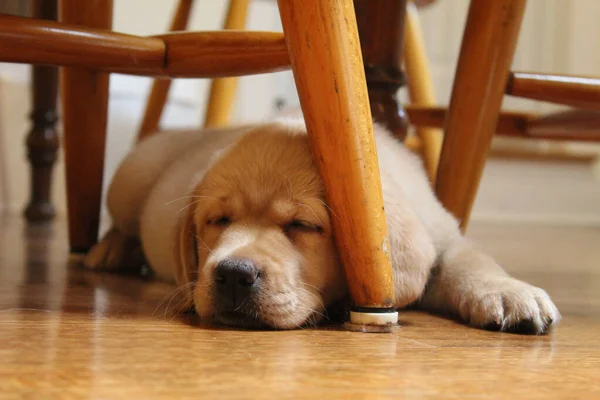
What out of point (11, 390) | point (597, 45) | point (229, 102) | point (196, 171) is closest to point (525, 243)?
point (229, 102)

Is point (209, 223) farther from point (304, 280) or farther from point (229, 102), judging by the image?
point (229, 102)

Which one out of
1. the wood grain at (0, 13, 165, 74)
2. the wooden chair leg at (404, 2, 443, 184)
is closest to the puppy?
the wood grain at (0, 13, 165, 74)

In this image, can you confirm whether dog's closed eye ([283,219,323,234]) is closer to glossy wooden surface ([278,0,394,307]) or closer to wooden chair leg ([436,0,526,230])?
glossy wooden surface ([278,0,394,307])

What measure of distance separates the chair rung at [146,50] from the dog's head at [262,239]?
15 cm

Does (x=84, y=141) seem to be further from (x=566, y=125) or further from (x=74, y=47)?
(x=566, y=125)

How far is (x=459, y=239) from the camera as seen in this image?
5.08 feet

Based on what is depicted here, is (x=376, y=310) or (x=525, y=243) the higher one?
(x=376, y=310)

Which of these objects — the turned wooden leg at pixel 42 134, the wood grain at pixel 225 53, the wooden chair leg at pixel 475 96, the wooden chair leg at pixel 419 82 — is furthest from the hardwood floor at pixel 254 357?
the turned wooden leg at pixel 42 134

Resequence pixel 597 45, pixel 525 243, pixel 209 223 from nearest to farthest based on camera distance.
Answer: pixel 209 223 < pixel 525 243 < pixel 597 45

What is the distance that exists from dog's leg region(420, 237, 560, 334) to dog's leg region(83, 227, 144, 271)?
90 centimetres

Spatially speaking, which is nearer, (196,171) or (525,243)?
(196,171)

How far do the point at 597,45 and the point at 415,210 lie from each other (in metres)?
3.94

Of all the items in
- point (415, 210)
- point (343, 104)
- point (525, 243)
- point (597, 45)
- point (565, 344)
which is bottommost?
point (525, 243)

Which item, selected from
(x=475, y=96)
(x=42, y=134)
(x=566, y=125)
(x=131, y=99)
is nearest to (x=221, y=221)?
(x=475, y=96)
